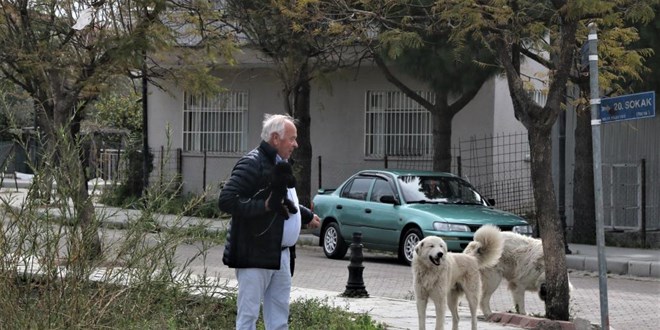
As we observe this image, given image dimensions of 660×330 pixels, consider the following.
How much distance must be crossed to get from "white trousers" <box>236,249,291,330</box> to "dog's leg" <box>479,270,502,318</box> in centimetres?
436

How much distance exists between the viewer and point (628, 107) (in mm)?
10578

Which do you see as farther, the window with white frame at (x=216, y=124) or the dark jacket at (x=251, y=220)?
the window with white frame at (x=216, y=124)

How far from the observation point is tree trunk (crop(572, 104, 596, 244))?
22.4 metres

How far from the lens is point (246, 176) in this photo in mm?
7812

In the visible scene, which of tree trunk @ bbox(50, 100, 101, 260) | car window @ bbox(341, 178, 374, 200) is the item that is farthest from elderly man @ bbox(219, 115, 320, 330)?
car window @ bbox(341, 178, 374, 200)

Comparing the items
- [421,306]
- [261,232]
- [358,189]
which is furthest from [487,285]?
[358,189]

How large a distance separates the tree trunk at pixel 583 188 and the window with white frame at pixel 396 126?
5.54m

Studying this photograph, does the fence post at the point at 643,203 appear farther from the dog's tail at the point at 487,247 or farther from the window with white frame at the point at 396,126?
the dog's tail at the point at 487,247

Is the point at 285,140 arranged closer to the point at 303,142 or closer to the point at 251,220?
the point at 251,220

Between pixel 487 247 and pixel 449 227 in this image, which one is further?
pixel 449 227

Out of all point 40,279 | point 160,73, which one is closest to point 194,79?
point 160,73

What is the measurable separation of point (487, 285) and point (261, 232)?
4.86m

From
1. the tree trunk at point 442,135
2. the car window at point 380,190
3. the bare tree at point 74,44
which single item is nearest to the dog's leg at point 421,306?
the bare tree at point 74,44

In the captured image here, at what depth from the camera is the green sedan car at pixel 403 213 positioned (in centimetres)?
1762
